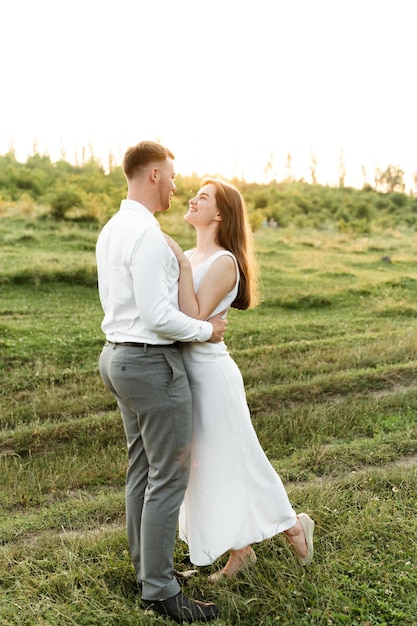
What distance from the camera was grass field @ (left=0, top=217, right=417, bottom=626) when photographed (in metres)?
3.54

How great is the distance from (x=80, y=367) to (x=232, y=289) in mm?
5178

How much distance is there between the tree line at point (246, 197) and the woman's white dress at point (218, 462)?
56.1 ft

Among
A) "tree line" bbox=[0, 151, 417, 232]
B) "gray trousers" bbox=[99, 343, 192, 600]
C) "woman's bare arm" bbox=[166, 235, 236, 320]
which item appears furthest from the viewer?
"tree line" bbox=[0, 151, 417, 232]

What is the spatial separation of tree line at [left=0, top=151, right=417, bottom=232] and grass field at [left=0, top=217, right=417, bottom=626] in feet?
24.4

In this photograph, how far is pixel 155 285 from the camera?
3176mm

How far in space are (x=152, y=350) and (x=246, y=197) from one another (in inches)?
1584

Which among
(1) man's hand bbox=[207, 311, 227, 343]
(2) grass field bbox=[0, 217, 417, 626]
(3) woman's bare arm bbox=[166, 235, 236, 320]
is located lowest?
(2) grass field bbox=[0, 217, 417, 626]

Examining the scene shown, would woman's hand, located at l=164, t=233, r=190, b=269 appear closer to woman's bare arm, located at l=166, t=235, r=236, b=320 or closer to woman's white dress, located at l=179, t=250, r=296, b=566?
woman's bare arm, located at l=166, t=235, r=236, b=320

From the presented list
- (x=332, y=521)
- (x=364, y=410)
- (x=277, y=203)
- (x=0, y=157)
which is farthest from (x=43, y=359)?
(x=277, y=203)

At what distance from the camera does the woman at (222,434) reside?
362 centimetres

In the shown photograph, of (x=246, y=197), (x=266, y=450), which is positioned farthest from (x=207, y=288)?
(x=246, y=197)

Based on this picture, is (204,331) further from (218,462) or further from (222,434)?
(218,462)

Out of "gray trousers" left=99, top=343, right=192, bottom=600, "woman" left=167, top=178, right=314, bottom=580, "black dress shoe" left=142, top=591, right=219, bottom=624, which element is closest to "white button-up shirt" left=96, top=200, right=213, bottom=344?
"gray trousers" left=99, top=343, right=192, bottom=600

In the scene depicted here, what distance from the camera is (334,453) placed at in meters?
5.68
